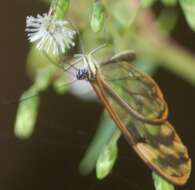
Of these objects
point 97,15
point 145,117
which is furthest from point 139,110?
point 97,15

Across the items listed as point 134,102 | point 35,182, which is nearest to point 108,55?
point 134,102

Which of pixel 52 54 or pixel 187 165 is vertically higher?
pixel 52 54

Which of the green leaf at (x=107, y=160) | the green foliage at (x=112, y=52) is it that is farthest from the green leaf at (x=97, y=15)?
the green leaf at (x=107, y=160)

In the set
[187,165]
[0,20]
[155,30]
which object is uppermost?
[0,20]

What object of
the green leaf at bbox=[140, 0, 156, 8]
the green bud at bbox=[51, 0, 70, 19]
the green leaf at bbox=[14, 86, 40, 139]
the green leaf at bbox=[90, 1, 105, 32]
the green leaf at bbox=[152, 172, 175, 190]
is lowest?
the green leaf at bbox=[152, 172, 175, 190]

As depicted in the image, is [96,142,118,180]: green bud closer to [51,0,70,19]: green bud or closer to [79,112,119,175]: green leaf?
[79,112,119,175]: green leaf

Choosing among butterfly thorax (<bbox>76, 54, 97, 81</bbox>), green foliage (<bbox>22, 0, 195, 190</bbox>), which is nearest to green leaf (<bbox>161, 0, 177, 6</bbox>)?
green foliage (<bbox>22, 0, 195, 190</bbox>)

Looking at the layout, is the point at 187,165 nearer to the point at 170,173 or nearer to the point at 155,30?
the point at 170,173
